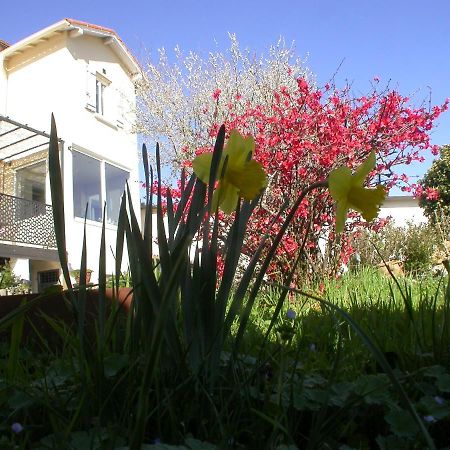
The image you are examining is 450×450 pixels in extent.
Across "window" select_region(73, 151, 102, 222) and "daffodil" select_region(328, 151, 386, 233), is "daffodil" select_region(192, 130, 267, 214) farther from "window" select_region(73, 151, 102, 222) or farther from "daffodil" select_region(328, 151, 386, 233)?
"window" select_region(73, 151, 102, 222)

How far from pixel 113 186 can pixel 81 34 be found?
4024 millimetres

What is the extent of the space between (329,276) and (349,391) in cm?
389

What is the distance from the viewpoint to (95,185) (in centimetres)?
1413

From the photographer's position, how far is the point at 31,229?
1252cm

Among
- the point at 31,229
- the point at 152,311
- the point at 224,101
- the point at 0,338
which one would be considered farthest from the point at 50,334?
the point at 31,229

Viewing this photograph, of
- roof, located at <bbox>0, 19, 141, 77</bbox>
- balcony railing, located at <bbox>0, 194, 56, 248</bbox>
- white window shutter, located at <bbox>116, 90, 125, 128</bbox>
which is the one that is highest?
roof, located at <bbox>0, 19, 141, 77</bbox>

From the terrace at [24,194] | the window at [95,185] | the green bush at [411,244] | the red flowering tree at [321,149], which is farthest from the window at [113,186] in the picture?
the red flowering tree at [321,149]

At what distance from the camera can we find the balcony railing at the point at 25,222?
11913 mm

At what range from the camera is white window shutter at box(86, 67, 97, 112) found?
13.6 m

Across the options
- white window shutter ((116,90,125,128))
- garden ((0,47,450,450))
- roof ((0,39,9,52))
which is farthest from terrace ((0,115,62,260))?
garden ((0,47,450,450))

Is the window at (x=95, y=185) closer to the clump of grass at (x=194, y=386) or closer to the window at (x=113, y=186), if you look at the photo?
the window at (x=113, y=186)

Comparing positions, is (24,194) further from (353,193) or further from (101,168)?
(353,193)

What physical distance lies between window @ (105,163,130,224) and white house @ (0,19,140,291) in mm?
28

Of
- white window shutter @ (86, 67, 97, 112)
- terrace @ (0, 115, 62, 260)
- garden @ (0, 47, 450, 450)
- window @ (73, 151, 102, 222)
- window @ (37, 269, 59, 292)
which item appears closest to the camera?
garden @ (0, 47, 450, 450)
